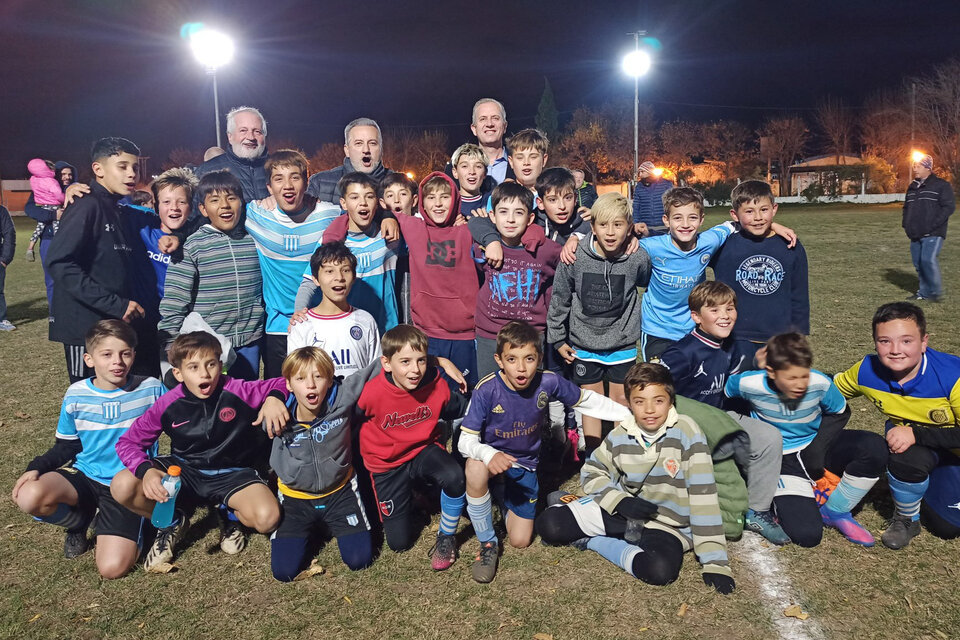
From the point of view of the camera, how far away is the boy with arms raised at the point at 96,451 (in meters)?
3.88

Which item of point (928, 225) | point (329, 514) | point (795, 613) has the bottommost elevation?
point (795, 613)

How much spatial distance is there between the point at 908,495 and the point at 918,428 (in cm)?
40

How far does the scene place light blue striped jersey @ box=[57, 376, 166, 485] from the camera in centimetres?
400

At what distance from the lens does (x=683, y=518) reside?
3.72 metres

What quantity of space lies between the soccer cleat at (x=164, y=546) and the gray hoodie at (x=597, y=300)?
283cm

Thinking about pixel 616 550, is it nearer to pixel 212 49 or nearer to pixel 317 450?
pixel 317 450

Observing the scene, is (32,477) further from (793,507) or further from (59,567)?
(793,507)

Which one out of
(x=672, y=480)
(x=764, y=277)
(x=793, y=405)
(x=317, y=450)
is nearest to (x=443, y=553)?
(x=317, y=450)

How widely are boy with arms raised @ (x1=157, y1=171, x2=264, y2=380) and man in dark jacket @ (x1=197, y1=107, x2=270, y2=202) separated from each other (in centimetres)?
118

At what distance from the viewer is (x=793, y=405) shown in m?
4.08

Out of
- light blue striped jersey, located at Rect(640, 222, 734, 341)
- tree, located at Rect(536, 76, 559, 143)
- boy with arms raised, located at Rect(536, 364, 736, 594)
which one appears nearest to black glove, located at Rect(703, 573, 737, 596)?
boy with arms raised, located at Rect(536, 364, 736, 594)

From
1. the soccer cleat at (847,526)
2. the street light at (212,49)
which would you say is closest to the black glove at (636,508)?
the soccer cleat at (847,526)

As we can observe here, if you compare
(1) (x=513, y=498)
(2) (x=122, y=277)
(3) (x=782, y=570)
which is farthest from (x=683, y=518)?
(2) (x=122, y=277)

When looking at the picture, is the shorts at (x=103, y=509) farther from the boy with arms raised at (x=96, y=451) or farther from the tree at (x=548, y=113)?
the tree at (x=548, y=113)
